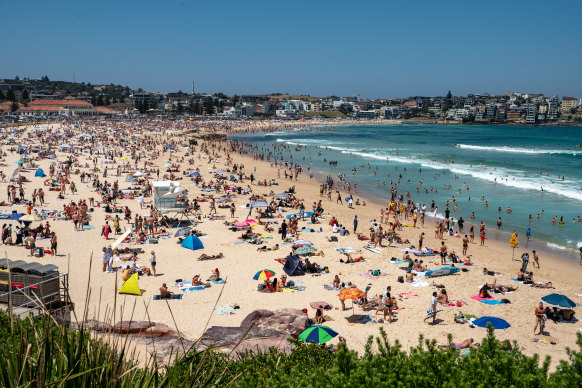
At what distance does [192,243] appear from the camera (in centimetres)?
1803

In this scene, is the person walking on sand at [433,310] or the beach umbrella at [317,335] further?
the person walking on sand at [433,310]

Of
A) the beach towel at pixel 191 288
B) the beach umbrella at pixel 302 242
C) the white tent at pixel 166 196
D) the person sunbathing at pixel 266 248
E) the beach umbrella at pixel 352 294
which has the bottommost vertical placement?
the beach towel at pixel 191 288

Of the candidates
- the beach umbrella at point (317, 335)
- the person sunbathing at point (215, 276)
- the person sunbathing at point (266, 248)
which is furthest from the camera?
the person sunbathing at point (266, 248)

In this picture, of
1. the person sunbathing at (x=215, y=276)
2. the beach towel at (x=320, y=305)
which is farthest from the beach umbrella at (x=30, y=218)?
the beach towel at (x=320, y=305)

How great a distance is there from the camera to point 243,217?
24.0 metres

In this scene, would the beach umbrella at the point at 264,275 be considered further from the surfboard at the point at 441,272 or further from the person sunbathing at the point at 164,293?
the surfboard at the point at 441,272

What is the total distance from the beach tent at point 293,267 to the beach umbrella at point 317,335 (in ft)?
19.5

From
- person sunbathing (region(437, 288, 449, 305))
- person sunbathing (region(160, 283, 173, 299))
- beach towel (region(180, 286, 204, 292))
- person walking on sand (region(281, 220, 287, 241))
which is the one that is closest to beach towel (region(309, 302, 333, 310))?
person sunbathing (region(437, 288, 449, 305))

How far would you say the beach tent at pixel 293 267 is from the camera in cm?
1566

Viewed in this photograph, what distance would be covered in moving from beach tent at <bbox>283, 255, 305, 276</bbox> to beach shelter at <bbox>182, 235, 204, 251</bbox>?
163 inches

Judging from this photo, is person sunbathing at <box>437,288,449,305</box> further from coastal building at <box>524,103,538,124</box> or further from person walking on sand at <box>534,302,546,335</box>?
coastal building at <box>524,103,538,124</box>

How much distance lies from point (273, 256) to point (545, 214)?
1849 centimetres

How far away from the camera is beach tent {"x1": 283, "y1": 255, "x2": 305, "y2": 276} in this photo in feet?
51.4

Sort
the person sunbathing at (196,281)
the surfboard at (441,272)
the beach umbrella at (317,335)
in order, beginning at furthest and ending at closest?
the surfboard at (441,272)
the person sunbathing at (196,281)
the beach umbrella at (317,335)
